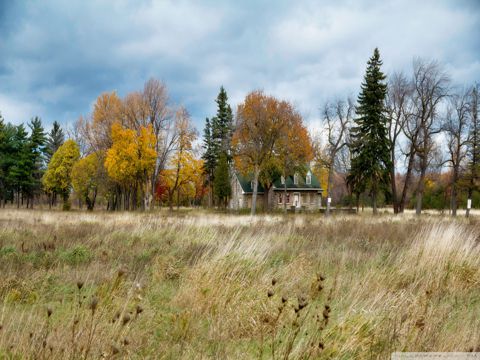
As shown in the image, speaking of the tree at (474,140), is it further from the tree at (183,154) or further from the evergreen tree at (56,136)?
the evergreen tree at (56,136)

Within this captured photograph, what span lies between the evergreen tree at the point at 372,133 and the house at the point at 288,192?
1621 centimetres

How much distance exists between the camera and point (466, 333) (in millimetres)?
3070

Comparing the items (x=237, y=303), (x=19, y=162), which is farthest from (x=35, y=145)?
(x=237, y=303)

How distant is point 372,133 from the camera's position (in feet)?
111

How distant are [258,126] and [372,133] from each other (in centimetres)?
1170

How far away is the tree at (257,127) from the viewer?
35.3 metres

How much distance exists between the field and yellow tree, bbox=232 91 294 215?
28185mm

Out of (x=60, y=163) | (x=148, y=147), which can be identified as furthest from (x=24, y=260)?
(x=60, y=163)

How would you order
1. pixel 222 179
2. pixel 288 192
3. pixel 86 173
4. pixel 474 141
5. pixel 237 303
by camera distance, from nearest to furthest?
pixel 237 303, pixel 474 141, pixel 86 173, pixel 222 179, pixel 288 192

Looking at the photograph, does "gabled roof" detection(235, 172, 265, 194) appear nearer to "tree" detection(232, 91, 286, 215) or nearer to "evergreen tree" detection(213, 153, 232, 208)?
"evergreen tree" detection(213, 153, 232, 208)

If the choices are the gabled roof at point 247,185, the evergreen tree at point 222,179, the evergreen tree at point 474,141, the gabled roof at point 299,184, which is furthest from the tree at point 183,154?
the evergreen tree at point 474,141

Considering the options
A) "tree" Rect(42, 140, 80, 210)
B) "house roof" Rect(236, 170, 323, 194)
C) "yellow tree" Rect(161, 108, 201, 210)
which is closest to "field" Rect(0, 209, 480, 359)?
"yellow tree" Rect(161, 108, 201, 210)

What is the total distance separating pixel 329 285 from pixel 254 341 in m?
2.04

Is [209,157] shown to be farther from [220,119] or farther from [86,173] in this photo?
[86,173]
